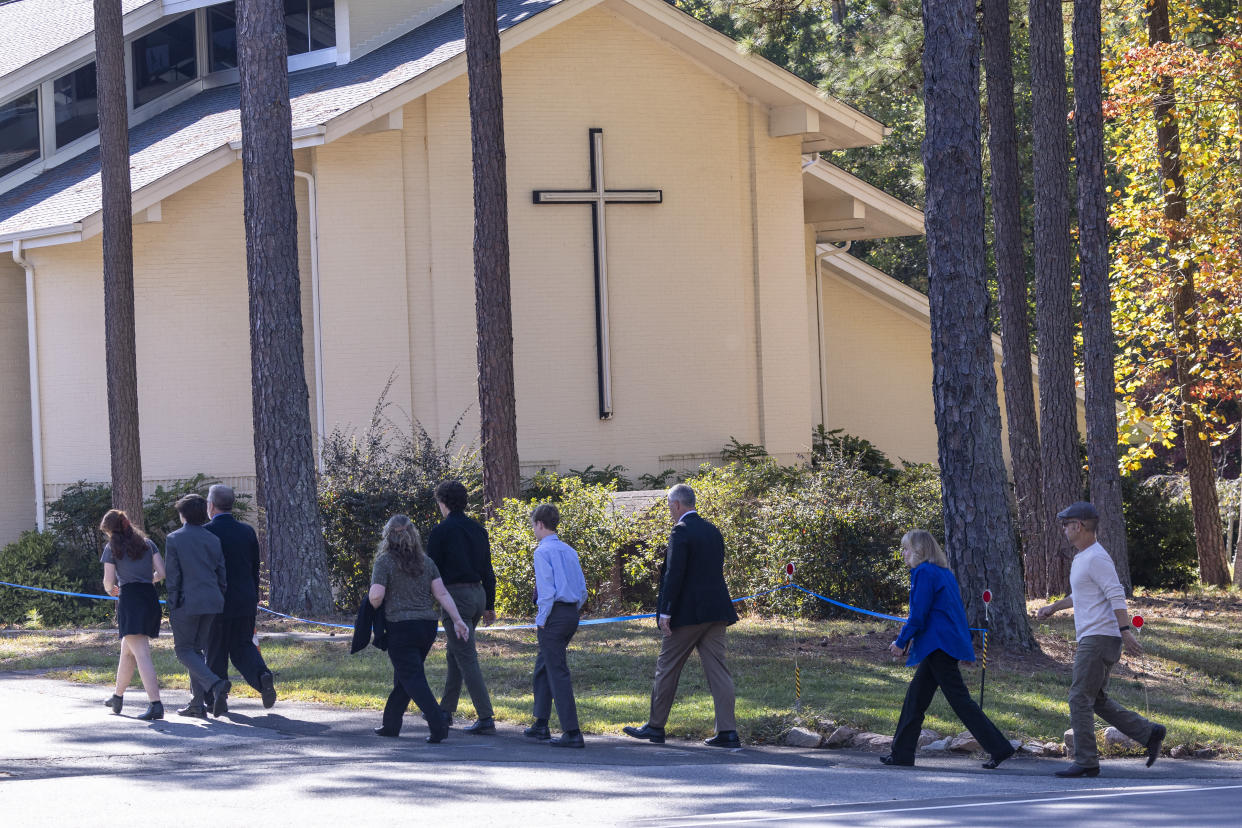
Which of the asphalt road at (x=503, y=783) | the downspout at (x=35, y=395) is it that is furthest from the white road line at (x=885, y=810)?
the downspout at (x=35, y=395)

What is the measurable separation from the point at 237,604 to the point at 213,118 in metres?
14.5

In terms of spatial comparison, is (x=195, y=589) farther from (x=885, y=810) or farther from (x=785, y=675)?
(x=885, y=810)

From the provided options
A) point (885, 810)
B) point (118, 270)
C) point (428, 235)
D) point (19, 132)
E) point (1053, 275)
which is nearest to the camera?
point (885, 810)

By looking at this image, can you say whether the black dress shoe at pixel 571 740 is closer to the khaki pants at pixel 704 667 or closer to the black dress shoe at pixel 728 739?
the khaki pants at pixel 704 667

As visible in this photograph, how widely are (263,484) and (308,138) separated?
563 centimetres

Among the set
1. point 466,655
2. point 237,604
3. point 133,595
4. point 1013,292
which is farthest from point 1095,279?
point 133,595

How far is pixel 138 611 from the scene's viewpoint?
11.3 metres

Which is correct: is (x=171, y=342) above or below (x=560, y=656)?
above

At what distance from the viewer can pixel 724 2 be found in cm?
2144

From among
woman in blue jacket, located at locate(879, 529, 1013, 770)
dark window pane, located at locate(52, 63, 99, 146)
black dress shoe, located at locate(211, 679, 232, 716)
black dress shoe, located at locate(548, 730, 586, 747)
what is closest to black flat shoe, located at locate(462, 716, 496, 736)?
black dress shoe, located at locate(548, 730, 586, 747)

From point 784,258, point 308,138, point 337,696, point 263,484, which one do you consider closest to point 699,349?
point 784,258

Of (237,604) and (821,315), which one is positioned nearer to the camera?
(237,604)

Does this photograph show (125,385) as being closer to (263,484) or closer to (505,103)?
(263,484)

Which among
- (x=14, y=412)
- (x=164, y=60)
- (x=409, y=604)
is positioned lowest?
(x=409, y=604)
